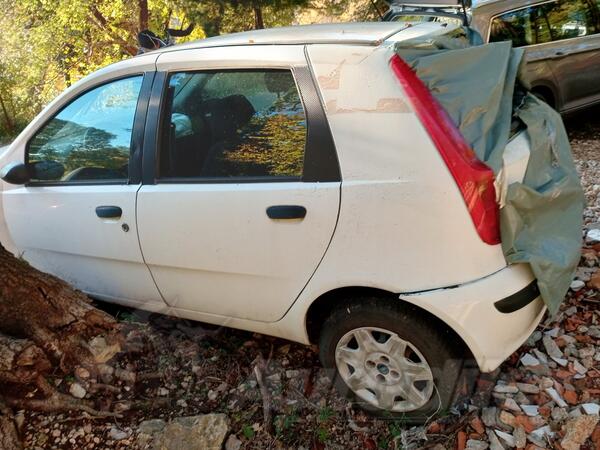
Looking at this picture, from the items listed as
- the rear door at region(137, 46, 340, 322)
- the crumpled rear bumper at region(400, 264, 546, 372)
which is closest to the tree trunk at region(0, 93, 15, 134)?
the rear door at region(137, 46, 340, 322)

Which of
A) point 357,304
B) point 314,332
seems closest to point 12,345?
point 314,332

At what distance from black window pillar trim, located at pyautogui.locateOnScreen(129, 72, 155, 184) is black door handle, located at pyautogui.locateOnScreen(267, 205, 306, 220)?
0.83 metres

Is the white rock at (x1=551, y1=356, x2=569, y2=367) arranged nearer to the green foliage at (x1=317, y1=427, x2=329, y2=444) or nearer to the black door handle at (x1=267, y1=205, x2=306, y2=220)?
the green foliage at (x1=317, y1=427, x2=329, y2=444)

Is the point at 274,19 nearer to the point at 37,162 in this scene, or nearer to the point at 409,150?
the point at 37,162

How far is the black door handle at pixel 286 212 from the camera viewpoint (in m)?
2.17

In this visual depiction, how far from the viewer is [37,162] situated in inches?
123

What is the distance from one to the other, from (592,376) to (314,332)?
1.35 meters

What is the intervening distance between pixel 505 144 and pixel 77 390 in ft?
7.78

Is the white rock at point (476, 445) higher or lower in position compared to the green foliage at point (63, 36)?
lower

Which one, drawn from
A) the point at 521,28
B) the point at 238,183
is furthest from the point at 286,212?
the point at 521,28

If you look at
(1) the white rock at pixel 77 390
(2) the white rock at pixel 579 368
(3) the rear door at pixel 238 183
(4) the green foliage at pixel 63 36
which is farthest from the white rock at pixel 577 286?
(4) the green foliage at pixel 63 36

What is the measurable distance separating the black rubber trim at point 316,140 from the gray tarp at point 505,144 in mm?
395

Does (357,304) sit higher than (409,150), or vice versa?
(409,150)

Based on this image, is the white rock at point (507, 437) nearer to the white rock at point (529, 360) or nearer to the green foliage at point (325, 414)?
the white rock at point (529, 360)
